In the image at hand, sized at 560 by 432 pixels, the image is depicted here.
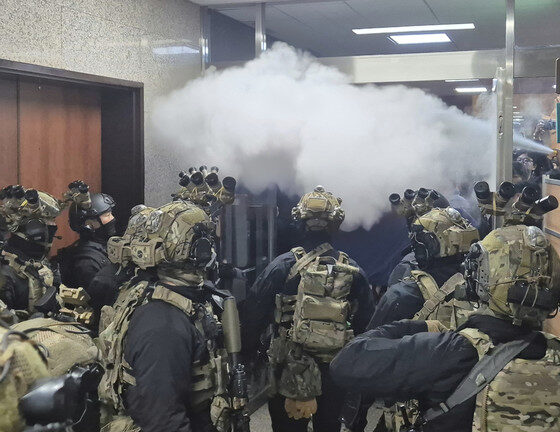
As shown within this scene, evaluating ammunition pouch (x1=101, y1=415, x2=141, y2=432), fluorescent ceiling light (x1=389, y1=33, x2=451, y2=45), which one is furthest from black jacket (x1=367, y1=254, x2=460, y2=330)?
fluorescent ceiling light (x1=389, y1=33, x2=451, y2=45)

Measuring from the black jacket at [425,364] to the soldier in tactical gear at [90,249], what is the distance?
224 cm

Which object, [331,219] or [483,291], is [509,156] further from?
[483,291]

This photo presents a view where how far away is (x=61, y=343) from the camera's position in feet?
6.20

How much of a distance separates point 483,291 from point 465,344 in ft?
0.77

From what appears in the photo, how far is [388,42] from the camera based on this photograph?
7.39m

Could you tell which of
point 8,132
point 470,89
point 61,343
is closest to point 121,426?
point 61,343

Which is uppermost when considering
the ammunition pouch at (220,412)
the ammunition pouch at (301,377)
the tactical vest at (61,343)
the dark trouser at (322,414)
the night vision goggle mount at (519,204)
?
the night vision goggle mount at (519,204)

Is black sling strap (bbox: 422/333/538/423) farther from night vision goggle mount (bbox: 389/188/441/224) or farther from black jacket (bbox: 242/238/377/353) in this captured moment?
night vision goggle mount (bbox: 389/188/441/224)

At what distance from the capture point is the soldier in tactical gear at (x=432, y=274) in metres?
3.74

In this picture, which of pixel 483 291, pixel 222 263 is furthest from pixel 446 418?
pixel 222 263

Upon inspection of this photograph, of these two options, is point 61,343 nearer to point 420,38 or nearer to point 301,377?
point 301,377

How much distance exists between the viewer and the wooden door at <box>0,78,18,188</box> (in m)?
4.33

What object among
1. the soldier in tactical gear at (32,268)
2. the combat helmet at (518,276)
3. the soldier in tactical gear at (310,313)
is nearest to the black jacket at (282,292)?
the soldier in tactical gear at (310,313)

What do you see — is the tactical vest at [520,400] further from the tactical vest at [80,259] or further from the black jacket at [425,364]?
the tactical vest at [80,259]
